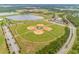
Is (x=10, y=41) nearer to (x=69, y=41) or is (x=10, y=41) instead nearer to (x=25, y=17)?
(x=25, y=17)

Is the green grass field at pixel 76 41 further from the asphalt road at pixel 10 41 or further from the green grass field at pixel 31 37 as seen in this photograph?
the asphalt road at pixel 10 41

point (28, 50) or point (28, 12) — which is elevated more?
point (28, 12)

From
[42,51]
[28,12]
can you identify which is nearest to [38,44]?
[42,51]

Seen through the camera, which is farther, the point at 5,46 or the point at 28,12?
the point at 28,12

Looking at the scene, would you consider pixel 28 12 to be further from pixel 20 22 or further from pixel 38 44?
pixel 38 44

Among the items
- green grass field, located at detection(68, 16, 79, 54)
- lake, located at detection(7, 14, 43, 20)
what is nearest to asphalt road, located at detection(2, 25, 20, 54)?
lake, located at detection(7, 14, 43, 20)

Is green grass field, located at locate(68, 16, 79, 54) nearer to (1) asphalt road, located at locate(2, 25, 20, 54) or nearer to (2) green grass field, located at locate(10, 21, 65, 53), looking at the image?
(2) green grass field, located at locate(10, 21, 65, 53)
